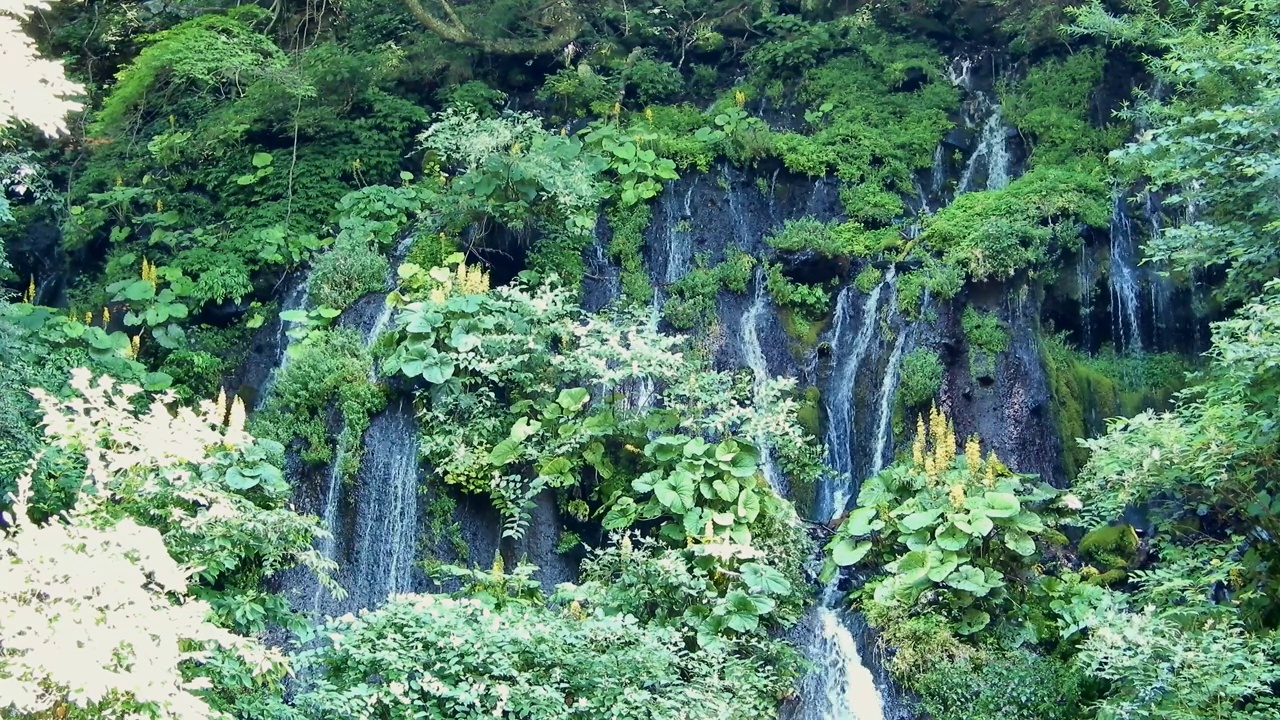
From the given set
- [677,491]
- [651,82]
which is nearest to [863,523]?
[677,491]

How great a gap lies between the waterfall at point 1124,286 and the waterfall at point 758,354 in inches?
156

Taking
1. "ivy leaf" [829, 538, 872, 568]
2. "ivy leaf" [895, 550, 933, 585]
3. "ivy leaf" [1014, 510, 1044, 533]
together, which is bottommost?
"ivy leaf" [895, 550, 933, 585]

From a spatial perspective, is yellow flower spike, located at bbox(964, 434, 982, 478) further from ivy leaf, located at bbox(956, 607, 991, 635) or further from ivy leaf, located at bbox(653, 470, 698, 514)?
ivy leaf, located at bbox(653, 470, 698, 514)

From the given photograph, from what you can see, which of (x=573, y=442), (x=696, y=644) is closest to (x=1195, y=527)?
(x=696, y=644)

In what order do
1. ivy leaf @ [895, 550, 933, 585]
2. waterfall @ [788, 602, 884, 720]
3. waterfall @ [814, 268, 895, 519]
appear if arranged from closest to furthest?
1. waterfall @ [788, 602, 884, 720]
2. ivy leaf @ [895, 550, 933, 585]
3. waterfall @ [814, 268, 895, 519]

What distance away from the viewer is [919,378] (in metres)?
12.5

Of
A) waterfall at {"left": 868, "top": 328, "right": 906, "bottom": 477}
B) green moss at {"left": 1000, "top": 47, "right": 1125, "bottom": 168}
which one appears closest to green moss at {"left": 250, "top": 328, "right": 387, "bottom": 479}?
waterfall at {"left": 868, "top": 328, "right": 906, "bottom": 477}

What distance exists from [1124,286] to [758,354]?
13.9 ft

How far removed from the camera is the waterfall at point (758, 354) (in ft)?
40.5

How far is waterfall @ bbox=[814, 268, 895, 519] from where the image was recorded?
490 inches

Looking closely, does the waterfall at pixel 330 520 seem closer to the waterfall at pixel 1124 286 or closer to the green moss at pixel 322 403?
the green moss at pixel 322 403

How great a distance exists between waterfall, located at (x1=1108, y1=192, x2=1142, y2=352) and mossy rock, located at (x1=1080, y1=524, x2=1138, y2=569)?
2965mm

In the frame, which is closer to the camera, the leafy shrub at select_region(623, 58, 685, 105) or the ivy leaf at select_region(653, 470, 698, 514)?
the ivy leaf at select_region(653, 470, 698, 514)

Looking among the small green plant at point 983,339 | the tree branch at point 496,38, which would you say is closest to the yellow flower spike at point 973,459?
the small green plant at point 983,339
